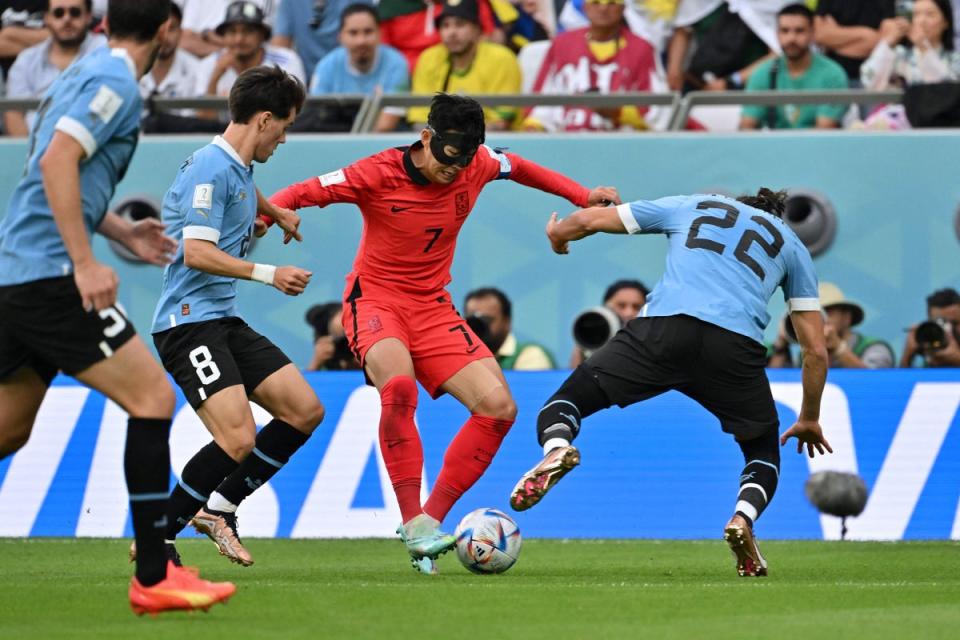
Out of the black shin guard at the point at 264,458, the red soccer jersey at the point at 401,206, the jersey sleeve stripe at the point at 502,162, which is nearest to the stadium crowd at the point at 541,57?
the jersey sleeve stripe at the point at 502,162

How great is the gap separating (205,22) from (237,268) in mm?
8266

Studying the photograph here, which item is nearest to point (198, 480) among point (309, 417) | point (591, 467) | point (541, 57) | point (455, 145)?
point (309, 417)

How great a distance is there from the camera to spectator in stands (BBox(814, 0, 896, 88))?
13.8 metres

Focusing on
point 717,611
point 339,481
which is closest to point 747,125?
point 339,481

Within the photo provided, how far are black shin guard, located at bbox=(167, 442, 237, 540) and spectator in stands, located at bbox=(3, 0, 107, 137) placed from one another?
663 centimetres

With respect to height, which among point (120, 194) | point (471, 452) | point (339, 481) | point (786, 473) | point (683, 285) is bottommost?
point (120, 194)

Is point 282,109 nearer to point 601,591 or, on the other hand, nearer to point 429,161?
point 429,161

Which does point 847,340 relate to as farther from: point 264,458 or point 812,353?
point 264,458

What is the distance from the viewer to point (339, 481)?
37.5 feet

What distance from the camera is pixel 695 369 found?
8305 millimetres

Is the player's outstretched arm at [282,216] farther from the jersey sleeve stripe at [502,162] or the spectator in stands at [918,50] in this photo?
the spectator in stands at [918,50]

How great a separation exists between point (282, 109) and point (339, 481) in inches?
160

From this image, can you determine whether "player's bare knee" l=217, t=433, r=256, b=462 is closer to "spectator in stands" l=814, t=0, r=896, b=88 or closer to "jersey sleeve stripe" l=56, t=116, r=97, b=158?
"jersey sleeve stripe" l=56, t=116, r=97, b=158

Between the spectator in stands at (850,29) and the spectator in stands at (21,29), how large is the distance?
6873mm
